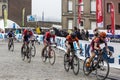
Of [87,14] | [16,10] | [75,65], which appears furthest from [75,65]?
[16,10]

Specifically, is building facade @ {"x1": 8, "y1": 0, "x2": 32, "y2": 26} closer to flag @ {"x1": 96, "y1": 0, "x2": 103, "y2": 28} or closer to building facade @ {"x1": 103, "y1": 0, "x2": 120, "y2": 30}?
building facade @ {"x1": 103, "y1": 0, "x2": 120, "y2": 30}

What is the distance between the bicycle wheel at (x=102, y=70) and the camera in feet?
49.0

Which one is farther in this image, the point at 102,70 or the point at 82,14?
the point at 82,14

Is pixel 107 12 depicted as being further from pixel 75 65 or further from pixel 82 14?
pixel 75 65

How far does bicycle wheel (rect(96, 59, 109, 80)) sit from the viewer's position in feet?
49.0

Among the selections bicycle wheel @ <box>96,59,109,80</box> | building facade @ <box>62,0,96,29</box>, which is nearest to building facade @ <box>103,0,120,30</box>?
building facade @ <box>62,0,96,29</box>

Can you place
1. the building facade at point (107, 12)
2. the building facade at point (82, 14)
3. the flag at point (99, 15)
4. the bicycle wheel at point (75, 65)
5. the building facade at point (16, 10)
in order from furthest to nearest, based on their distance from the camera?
the building facade at point (16, 10) < the building facade at point (82, 14) < the building facade at point (107, 12) < the flag at point (99, 15) < the bicycle wheel at point (75, 65)

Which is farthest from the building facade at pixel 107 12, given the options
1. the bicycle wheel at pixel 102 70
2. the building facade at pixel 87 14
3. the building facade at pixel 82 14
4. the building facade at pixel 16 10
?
the bicycle wheel at pixel 102 70

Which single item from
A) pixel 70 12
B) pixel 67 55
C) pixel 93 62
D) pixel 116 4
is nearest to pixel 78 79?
pixel 93 62

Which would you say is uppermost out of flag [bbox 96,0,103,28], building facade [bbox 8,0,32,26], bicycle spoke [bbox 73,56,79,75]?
building facade [bbox 8,0,32,26]

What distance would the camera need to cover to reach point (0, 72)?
17781 millimetres

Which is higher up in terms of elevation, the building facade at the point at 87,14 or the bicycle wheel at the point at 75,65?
the building facade at the point at 87,14

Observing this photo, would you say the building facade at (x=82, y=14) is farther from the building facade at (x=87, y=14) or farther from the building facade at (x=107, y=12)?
the building facade at (x=107, y=12)

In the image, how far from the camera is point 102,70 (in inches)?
603
